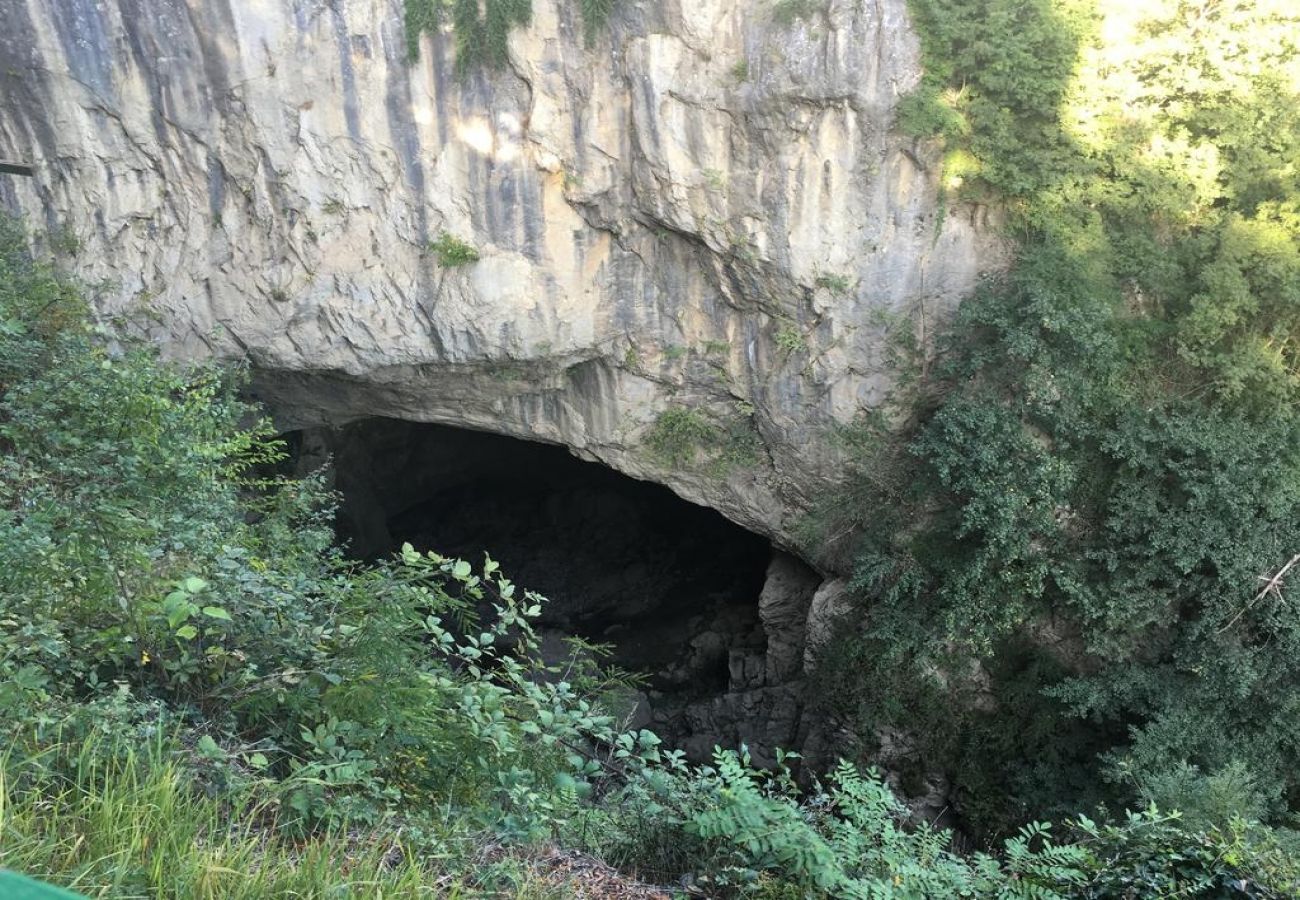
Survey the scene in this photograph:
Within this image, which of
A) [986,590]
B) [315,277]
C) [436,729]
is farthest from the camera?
[315,277]

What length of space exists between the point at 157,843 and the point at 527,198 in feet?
23.5

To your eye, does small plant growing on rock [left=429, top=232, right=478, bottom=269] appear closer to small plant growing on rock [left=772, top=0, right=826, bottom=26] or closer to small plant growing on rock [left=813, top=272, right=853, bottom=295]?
small plant growing on rock [left=813, top=272, right=853, bottom=295]

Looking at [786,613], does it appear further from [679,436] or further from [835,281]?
[835,281]

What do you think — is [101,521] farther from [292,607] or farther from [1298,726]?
[1298,726]

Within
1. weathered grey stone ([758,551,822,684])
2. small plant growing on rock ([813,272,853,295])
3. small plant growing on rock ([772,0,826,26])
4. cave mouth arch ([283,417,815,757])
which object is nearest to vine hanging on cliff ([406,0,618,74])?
small plant growing on rock ([772,0,826,26])

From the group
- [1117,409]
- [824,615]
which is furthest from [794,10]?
[824,615]

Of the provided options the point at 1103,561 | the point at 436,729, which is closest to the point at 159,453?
the point at 436,729

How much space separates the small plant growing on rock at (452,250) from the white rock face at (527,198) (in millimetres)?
65

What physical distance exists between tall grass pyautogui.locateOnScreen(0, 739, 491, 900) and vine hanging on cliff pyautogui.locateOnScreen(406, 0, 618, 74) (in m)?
7.14

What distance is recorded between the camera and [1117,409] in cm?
757

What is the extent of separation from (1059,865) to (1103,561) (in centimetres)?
462

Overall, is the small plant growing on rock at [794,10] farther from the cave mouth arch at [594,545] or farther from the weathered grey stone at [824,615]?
the cave mouth arch at [594,545]

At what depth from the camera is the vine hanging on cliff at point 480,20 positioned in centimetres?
799

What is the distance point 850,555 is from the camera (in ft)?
29.8
